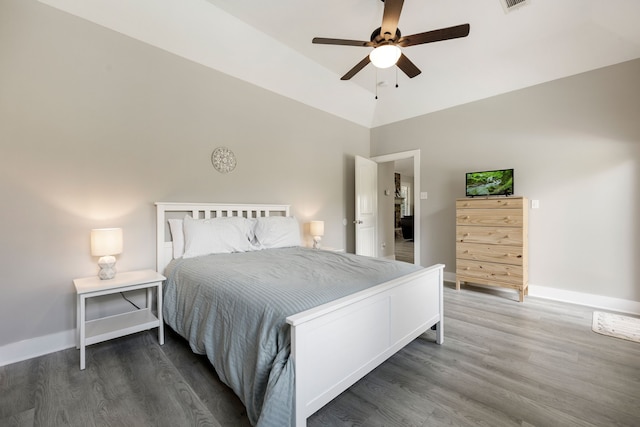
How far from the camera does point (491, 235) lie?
3.44 m

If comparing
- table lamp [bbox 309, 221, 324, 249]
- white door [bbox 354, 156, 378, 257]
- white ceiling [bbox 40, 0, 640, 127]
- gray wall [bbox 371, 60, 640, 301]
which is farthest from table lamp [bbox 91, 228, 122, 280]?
gray wall [bbox 371, 60, 640, 301]

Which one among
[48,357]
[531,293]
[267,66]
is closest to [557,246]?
[531,293]

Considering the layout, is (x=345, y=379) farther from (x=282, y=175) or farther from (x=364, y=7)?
(x=364, y=7)

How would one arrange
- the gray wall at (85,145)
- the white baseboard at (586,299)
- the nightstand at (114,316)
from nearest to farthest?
the nightstand at (114,316) < the gray wall at (85,145) < the white baseboard at (586,299)

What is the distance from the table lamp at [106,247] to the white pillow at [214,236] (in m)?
0.55

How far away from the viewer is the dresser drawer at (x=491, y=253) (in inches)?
129

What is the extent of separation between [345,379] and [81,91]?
Result: 10.0 feet

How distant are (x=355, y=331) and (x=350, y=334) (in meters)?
0.05

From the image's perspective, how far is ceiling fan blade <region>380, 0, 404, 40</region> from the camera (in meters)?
1.86

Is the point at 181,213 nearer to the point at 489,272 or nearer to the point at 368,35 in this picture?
the point at 368,35

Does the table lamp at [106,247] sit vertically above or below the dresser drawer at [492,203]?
below

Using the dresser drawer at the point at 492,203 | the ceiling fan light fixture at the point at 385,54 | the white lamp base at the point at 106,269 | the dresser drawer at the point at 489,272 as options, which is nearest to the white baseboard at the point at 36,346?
the white lamp base at the point at 106,269

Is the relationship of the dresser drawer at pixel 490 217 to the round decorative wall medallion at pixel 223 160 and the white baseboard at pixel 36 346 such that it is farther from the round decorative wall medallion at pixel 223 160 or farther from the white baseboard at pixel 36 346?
the white baseboard at pixel 36 346

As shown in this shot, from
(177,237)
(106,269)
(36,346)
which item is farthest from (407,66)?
(36,346)
